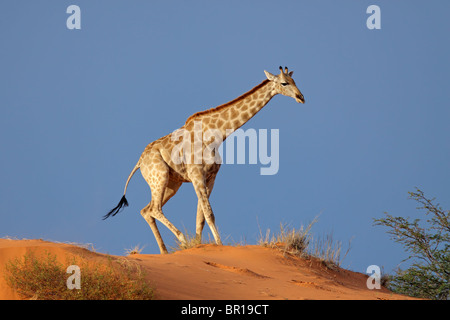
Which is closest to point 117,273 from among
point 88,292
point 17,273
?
point 88,292

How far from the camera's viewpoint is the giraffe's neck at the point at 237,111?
42.7 feet

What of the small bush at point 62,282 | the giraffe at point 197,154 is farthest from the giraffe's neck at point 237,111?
the small bush at point 62,282

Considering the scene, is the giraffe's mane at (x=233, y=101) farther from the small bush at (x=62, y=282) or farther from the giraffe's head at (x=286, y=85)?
the small bush at (x=62, y=282)

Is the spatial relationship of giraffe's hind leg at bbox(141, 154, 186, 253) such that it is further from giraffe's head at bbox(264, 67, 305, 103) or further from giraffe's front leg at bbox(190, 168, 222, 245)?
giraffe's head at bbox(264, 67, 305, 103)

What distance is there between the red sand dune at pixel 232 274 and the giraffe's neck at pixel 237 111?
276cm

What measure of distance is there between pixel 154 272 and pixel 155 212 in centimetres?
485

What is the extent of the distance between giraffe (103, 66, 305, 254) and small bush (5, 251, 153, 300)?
534 cm

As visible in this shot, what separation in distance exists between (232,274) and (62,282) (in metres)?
3.01

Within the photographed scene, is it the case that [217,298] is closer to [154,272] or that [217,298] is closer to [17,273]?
[154,272]

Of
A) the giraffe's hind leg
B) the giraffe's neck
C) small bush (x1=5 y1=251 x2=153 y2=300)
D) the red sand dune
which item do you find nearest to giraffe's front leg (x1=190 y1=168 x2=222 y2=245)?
the red sand dune

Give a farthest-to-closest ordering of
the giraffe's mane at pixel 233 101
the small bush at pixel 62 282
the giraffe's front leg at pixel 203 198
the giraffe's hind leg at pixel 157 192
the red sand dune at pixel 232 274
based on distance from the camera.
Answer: the giraffe's mane at pixel 233 101 → the giraffe's hind leg at pixel 157 192 → the giraffe's front leg at pixel 203 198 → the red sand dune at pixel 232 274 → the small bush at pixel 62 282

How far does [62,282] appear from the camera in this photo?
6734mm

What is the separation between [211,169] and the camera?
1257 cm
